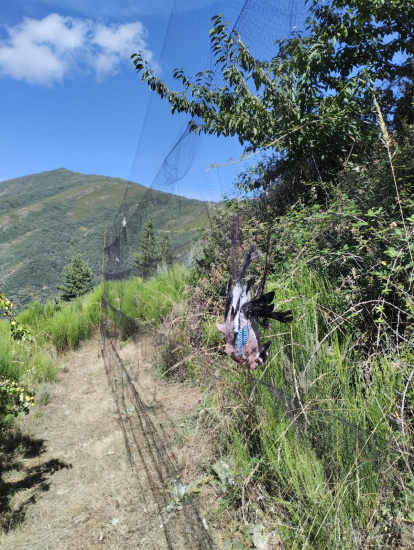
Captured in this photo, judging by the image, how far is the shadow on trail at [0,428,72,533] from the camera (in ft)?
7.68

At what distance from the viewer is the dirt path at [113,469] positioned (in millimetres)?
1940

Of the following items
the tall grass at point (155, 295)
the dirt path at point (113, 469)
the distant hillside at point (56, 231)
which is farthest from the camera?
the tall grass at point (155, 295)

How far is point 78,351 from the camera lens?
18.7ft

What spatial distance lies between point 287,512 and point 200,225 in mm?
2319

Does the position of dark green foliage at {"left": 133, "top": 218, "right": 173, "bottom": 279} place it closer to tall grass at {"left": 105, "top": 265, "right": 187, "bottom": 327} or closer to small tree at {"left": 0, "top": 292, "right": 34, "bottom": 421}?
tall grass at {"left": 105, "top": 265, "right": 187, "bottom": 327}

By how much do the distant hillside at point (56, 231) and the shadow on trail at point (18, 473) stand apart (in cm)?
213

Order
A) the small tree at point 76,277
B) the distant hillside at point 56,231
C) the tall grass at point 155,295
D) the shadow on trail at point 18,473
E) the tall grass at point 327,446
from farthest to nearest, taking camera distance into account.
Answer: the small tree at point 76,277
the tall grass at point 155,295
the distant hillside at point 56,231
the shadow on trail at point 18,473
the tall grass at point 327,446

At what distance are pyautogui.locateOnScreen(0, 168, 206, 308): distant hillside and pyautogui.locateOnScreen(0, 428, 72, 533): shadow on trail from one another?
2134mm

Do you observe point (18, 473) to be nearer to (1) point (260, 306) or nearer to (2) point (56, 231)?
(1) point (260, 306)

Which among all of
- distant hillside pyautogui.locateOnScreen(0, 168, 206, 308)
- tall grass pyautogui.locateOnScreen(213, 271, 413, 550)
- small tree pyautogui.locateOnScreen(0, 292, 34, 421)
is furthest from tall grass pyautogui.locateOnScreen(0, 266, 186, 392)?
tall grass pyautogui.locateOnScreen(213, 271, 413, 550)

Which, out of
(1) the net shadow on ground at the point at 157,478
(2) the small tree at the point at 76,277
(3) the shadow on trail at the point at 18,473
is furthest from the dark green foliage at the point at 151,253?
(2) the small tree at the point at 76,277

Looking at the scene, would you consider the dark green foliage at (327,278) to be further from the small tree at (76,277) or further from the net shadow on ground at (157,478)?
the small tree at (76,277)

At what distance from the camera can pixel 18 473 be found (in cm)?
283

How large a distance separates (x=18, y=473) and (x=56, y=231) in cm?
6029
